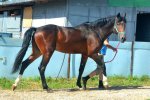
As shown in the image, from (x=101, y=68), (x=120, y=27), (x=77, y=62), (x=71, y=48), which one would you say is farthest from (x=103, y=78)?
(x=77, y=62)

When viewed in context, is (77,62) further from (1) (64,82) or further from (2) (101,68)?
(2) (101,68)

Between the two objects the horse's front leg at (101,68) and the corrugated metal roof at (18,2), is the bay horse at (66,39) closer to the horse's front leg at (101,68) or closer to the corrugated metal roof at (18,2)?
the horse's front leg at (101,68)

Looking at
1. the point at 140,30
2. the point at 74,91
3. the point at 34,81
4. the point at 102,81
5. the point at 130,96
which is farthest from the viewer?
the point at 140,30

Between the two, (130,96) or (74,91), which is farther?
(74,91)

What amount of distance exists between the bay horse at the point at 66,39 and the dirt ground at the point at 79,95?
46cm

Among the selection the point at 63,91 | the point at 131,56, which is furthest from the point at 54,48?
the point at 131,56

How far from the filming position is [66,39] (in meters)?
11.0

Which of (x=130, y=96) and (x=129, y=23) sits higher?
(x=129, y=23)

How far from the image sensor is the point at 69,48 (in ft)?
36.4

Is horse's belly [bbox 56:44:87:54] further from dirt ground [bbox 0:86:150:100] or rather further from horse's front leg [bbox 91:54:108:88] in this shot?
dirt ground [bbox 0:86:150:100]

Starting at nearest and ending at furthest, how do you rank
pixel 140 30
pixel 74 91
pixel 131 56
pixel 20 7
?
1. pixel 74 91
2. pixel 131 56
3. pixel 20 7
4. pixel 140 30

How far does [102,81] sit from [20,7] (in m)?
10.0

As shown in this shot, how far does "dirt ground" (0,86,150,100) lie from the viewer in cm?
966

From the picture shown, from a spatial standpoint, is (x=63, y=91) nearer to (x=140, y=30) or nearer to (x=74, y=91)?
(x=74, y=91)
